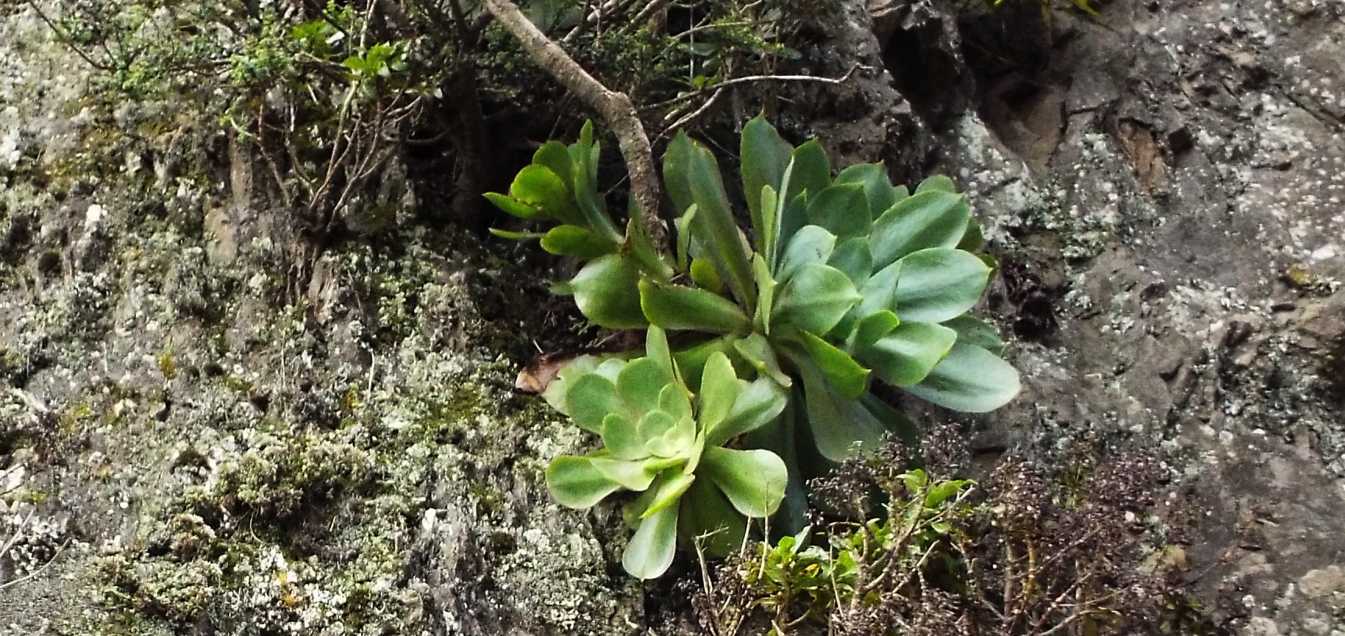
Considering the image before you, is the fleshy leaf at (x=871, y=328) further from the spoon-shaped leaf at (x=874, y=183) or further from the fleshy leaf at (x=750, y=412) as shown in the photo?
the spoon-shaped leaf at (x=874, y=183)

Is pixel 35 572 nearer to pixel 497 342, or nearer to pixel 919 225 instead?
pixel 497 342

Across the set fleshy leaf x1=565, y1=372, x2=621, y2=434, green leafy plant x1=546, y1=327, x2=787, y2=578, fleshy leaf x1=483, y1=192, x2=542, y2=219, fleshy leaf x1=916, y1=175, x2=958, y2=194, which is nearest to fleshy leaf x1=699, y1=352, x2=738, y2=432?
green leafy plant x1=546, y1=327, x2=787, y2=578

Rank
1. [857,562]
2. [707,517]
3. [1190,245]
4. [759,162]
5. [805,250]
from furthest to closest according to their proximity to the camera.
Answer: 1. [1190,245]
2. [759,162]
3. [805,250]
4. [707,517]
5. [857,562]

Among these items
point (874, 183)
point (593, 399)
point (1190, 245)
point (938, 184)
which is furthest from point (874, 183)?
point (1190, 245)

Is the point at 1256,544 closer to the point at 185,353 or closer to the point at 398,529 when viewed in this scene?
the point at 398,529

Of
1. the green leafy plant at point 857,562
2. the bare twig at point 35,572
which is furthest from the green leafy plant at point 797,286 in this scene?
the bare twig at point 35,572

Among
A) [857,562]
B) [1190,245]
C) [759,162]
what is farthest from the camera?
[1190,245]
